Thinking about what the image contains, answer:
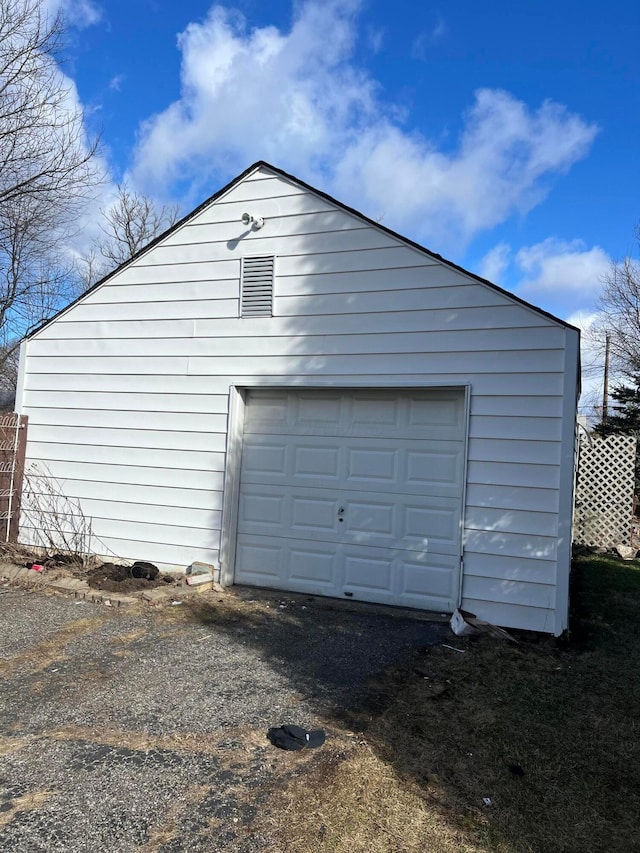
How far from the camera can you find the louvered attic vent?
6977 mm

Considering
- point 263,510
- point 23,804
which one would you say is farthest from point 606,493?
point 23,804

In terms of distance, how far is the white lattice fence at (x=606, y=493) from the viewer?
424 inches

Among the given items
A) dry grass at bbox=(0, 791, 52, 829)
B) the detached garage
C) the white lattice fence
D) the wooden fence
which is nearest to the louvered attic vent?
the detached garage

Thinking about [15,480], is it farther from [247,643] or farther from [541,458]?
[541,458]

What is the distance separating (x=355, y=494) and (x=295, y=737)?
338cm

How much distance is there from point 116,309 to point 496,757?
6.66 metres

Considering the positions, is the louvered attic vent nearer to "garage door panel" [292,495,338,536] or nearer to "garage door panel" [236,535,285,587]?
"garage door panel" [292,495,338,536]

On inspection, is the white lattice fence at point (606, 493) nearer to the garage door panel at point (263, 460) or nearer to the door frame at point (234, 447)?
the door frame at point (234, 447)

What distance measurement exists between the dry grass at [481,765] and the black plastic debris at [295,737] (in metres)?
0.12

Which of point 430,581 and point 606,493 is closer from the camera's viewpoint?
point 430,581

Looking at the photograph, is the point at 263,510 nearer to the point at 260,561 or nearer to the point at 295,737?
the point at 260,561

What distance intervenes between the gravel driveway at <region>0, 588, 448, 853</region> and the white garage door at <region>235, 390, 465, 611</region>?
1.24 feet

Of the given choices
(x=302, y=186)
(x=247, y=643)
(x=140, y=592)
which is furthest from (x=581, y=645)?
(x=302, y=186)

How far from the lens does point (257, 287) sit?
7.04 m
